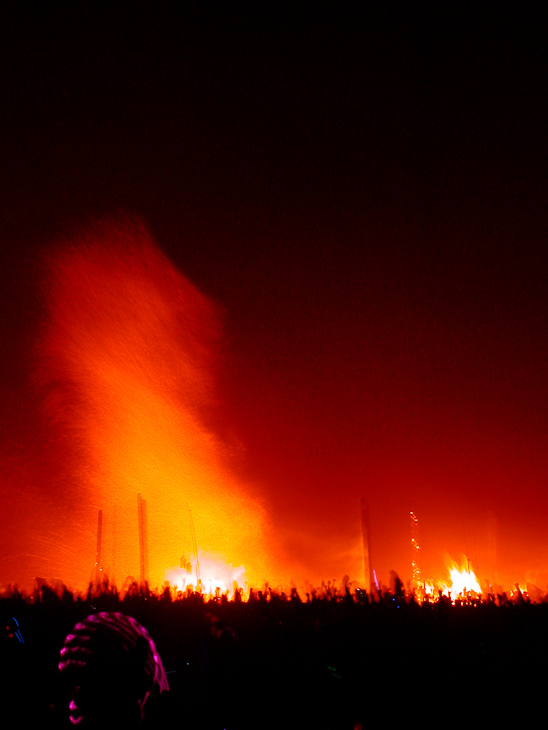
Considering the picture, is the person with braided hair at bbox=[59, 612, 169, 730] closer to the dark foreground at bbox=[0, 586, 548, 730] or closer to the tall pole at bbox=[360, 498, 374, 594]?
the dark foreground at bbox=[0, 586, 548, 730]

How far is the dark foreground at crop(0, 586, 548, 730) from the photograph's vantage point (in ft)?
12.9

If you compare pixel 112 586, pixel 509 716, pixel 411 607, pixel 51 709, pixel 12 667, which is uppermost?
pixel 112 586

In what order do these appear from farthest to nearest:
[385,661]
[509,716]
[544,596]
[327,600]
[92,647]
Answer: [544,596] → [327,600] → [385,661] → [92,647] → [509,716]

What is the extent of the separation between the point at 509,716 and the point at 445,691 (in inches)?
16.6

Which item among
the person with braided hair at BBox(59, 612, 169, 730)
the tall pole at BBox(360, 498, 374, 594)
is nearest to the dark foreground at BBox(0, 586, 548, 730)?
the person with braided hair at BBox(59, 612, 169, 730)

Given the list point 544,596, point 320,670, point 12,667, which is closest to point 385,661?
point 320,670

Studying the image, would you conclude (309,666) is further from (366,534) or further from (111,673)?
(366,534)

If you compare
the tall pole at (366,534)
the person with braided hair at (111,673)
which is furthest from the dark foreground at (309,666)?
the tall pole at (366,534)

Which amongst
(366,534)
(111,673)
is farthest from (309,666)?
(366,534)

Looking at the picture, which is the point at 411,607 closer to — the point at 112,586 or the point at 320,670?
the point at 320,670

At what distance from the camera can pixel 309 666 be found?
4.43 meters

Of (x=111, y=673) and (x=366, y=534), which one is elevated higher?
(x=366, y=534)

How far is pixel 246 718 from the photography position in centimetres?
398

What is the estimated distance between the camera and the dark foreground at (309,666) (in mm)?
3936
